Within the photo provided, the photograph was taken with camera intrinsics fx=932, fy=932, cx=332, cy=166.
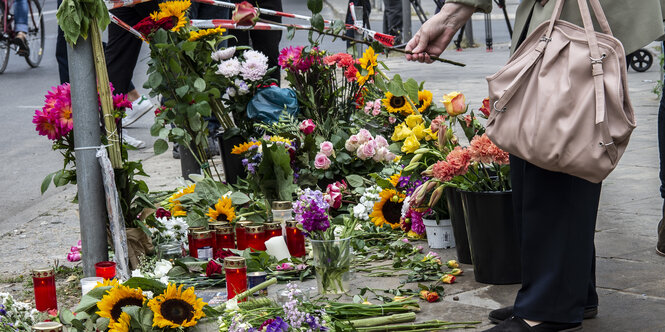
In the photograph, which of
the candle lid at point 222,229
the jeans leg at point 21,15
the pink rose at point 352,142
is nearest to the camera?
the candle lid at point 222,229

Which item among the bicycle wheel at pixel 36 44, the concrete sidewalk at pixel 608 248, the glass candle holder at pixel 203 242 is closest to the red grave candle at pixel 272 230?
the glass candle holder at pixel 203 242

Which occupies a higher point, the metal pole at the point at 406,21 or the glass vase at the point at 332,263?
the metal pole at the point at 406,21

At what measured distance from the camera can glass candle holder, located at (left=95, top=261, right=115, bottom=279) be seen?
3.21 metres

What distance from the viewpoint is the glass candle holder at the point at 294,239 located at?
3719 mm

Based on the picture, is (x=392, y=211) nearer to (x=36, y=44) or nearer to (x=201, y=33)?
(x=201, y=33)

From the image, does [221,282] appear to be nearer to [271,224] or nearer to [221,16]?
[271,224]

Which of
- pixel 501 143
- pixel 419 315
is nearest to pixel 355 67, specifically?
pixel 419 315

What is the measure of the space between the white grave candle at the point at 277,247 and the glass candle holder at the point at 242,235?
6.4 inches

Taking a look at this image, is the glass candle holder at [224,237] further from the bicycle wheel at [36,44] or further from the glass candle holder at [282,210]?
the bicycle wheel at [36,44]

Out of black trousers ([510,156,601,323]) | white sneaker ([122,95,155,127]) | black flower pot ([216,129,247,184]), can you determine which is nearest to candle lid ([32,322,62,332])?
black trousers ([510,156,601,323])

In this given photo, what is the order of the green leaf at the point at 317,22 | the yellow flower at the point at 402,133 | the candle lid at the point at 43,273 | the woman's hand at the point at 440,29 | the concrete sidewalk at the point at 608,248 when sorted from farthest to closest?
the yellow flower at the point at 402,133, the green leaf at the point at 317,22, the candle lid at the point at 43,273, the concrete sidewalk at the point at 608,248, the woman's hand at the point at 440,29

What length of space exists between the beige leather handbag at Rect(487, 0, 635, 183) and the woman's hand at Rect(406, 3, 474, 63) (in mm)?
380

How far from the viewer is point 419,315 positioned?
3.04m

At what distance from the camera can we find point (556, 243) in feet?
8.70
